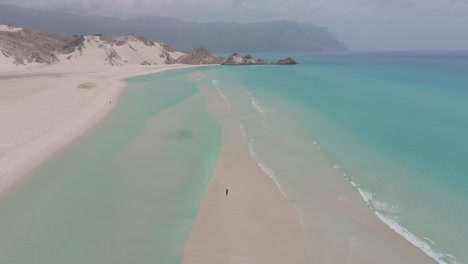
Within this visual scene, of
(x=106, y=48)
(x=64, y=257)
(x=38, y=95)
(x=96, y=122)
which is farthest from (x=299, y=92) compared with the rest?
(x=106, y=48)

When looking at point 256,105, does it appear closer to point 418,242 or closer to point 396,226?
point 396,226

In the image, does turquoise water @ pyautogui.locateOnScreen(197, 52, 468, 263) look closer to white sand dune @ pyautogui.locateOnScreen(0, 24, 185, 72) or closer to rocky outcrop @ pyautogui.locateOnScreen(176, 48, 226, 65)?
white sand dune @ pyautogui.locateOnScreen(0, 24, 185, 72)

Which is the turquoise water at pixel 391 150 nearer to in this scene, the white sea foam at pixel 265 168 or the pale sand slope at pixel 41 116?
the white sea foam at pixel 265 168

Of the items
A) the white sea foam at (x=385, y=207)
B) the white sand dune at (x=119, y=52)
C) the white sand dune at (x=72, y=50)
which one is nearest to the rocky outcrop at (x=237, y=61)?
the white sand dune at (x=72, y=50)

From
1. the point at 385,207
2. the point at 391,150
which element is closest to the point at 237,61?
the point at 391,150

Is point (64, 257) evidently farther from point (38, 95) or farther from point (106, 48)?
point (106, 48)
